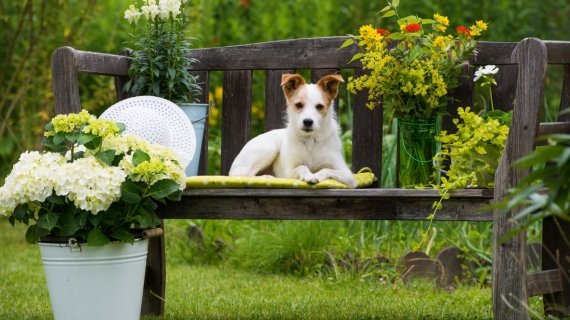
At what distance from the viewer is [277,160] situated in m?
3.72

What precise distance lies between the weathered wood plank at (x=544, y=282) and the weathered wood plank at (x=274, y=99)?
1.49 m

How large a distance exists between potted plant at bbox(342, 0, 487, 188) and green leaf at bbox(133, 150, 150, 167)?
A: 40.0 inches

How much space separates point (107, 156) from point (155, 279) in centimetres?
98

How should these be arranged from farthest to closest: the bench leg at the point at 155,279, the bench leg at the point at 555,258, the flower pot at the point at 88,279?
the bench leg at the point at 155,279
the bench leg at the point at 555,258
the flower pot at the point at 88,279

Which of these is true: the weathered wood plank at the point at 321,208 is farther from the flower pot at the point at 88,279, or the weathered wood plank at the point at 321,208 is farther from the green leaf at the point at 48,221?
the green leaf at the point at 48,221

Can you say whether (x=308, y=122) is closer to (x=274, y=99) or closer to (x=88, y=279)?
(x=274, y=99)

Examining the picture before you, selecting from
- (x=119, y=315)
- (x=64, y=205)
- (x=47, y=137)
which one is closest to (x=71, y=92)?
(x=47, y=137)

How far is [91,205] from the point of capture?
2.83 meters

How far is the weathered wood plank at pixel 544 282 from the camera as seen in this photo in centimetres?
297

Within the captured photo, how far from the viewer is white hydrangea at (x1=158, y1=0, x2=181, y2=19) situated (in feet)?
11.7

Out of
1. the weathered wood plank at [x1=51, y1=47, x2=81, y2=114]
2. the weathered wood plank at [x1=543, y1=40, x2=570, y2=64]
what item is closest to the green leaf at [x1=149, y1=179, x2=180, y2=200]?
the weathered wood plank at [x1=51, y1=47, x2=81, y2=114]

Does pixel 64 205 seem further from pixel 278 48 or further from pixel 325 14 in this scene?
pixel 325 14

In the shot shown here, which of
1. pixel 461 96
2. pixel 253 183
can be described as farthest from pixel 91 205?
pixel 461 96

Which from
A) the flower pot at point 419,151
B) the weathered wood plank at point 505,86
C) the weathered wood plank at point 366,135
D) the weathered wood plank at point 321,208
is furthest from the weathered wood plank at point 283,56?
the weathered wood plank at point 321,208
